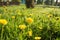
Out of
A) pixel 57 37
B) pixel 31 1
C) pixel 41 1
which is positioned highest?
pixel 57 37

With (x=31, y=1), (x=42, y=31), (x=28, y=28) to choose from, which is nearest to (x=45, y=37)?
(x=42, y=31)

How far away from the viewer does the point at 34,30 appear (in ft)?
9.12

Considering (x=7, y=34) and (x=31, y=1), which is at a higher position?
(x=7, y=34)

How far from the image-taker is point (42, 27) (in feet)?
9.42

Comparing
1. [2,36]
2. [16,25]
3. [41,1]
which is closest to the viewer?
[2,36]

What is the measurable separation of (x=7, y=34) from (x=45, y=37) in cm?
58

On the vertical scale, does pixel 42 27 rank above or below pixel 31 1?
above

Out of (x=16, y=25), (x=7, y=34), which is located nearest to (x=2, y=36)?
(x=7, y=34)

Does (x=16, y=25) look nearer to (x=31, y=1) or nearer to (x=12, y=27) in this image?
(x=12, y=27)

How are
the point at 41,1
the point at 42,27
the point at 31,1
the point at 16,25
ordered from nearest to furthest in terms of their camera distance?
the point at 16,25 < the point at 42,27 < the point at 31,1 < the point at 41,1

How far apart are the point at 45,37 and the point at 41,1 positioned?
40.5 m

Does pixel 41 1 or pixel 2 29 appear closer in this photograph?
pixel 2 29

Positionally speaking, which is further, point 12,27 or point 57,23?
point 57,23

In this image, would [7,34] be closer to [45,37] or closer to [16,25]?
[16,25]
